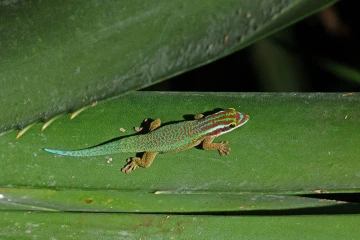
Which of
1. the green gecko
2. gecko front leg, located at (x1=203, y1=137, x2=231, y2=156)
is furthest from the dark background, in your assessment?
gecko front leg, located at (x1=203, y1=137, x2=231, y2=156)

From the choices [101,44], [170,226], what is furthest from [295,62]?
[101,44]

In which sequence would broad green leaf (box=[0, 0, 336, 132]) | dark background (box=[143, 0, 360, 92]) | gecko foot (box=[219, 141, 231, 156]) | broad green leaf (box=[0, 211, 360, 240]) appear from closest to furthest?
broad green leaf (box=[0, 0, 336, 132])
broad green leaf (box=[0, 211, 360, 240])
gecko foot (box=[219, 141, 231, 156])
dark background (box=[143, 0, 360, 92])

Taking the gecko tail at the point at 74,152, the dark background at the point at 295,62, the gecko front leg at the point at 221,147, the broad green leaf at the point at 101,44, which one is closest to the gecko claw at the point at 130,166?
the gecko tail at the point at 74,152

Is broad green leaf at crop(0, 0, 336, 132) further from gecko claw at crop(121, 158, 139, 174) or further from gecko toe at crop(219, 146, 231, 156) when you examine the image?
gecko toe at crop(219, 146, 231, 156)

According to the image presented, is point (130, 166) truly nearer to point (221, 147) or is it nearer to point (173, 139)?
point (173, 139)

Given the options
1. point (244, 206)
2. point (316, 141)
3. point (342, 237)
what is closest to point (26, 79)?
point (244, 206)
